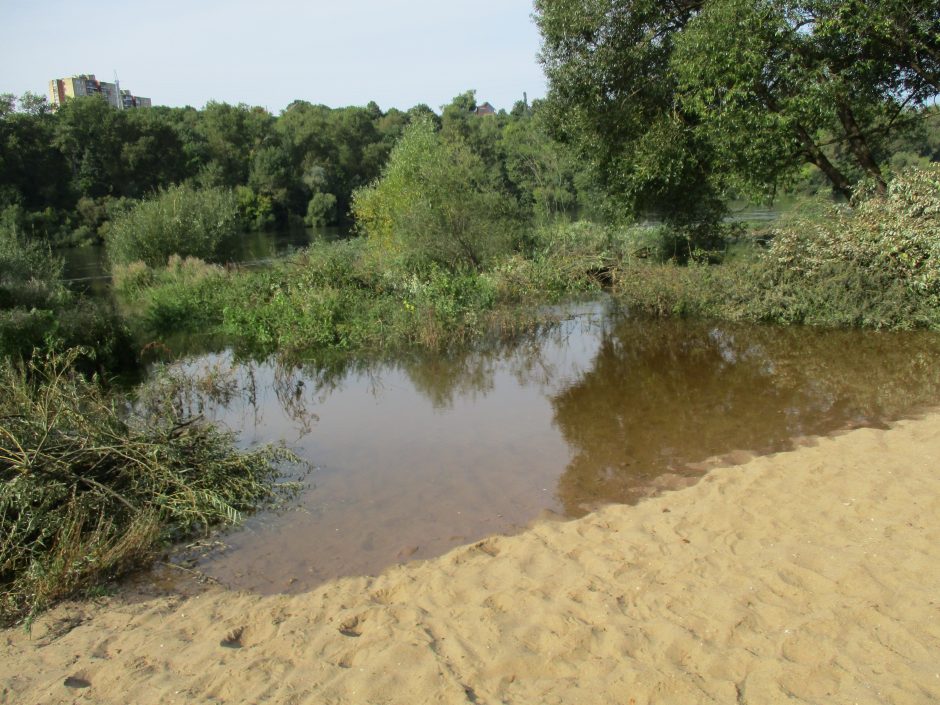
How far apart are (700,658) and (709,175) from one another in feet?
47.8

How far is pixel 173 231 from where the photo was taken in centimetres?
2506

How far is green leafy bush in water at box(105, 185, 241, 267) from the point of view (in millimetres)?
24672

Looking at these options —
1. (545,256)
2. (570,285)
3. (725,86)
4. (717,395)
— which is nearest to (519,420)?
(717,395)

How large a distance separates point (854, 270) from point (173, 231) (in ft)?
70.7

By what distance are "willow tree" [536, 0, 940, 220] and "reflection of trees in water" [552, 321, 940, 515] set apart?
4.17 m

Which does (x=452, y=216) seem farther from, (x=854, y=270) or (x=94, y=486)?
(x=94, y=486)

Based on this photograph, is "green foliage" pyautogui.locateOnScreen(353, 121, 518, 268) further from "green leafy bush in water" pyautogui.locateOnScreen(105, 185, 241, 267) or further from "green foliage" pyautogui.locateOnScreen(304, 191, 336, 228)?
"green foliage" pyautogui.locateOnScreen(304, 191, 336, 228)

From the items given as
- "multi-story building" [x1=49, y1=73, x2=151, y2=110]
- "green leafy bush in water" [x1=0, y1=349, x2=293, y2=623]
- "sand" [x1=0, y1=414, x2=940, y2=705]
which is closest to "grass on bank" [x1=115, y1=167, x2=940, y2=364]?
"green leafy bush in water" [x1=0, y1=349, x2=293, y2=623]

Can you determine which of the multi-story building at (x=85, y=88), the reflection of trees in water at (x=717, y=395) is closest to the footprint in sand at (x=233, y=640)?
the reflection of trees in water at (x=717, y=395)

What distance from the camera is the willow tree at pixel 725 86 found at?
13.8m

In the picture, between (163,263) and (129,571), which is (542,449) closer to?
(129,571)

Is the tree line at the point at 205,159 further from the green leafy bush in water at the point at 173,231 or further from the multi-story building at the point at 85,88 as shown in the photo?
the multi-story building at the point at 85,88

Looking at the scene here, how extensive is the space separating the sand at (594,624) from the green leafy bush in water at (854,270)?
758 centimetres

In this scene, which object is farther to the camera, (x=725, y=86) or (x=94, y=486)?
(x=725, y=86)
